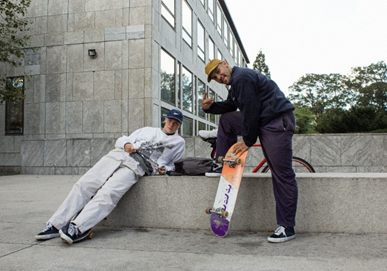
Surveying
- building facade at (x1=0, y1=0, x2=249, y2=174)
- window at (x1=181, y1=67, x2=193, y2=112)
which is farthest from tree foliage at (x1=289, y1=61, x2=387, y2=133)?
building facade at (x1=0, y1=0, x2=249, y2=174)

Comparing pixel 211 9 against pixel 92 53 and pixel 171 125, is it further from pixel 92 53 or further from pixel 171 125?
pixel 171 125

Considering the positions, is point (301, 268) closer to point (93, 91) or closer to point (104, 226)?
point (104, 226)

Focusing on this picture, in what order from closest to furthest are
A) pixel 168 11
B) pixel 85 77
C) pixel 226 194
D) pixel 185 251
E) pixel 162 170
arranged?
pixel 185 251 < pixel 226 194 < pixel 162 170 < pixel 85 77 < pixel 168 11

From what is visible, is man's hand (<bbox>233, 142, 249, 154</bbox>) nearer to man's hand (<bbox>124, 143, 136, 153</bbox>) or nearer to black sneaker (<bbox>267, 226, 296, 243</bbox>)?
black sneaker (<bbox>267, 226, 296, 243</bbox>)

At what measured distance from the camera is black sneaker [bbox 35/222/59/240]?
141 inches

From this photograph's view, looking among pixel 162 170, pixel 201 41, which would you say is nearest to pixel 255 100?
pixel 162 170

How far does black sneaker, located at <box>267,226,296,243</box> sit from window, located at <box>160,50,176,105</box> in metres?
12.0

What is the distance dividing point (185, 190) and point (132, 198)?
0.65m

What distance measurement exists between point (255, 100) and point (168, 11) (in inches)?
546

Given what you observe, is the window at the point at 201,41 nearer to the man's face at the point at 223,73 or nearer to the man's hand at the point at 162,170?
the man's hand at the point at 162,170

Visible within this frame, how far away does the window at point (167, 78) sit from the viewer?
15210 mm

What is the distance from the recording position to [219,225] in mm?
3623

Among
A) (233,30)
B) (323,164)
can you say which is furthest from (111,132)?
(233,30)

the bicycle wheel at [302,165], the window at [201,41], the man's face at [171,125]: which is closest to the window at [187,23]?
the window at [201,41]
